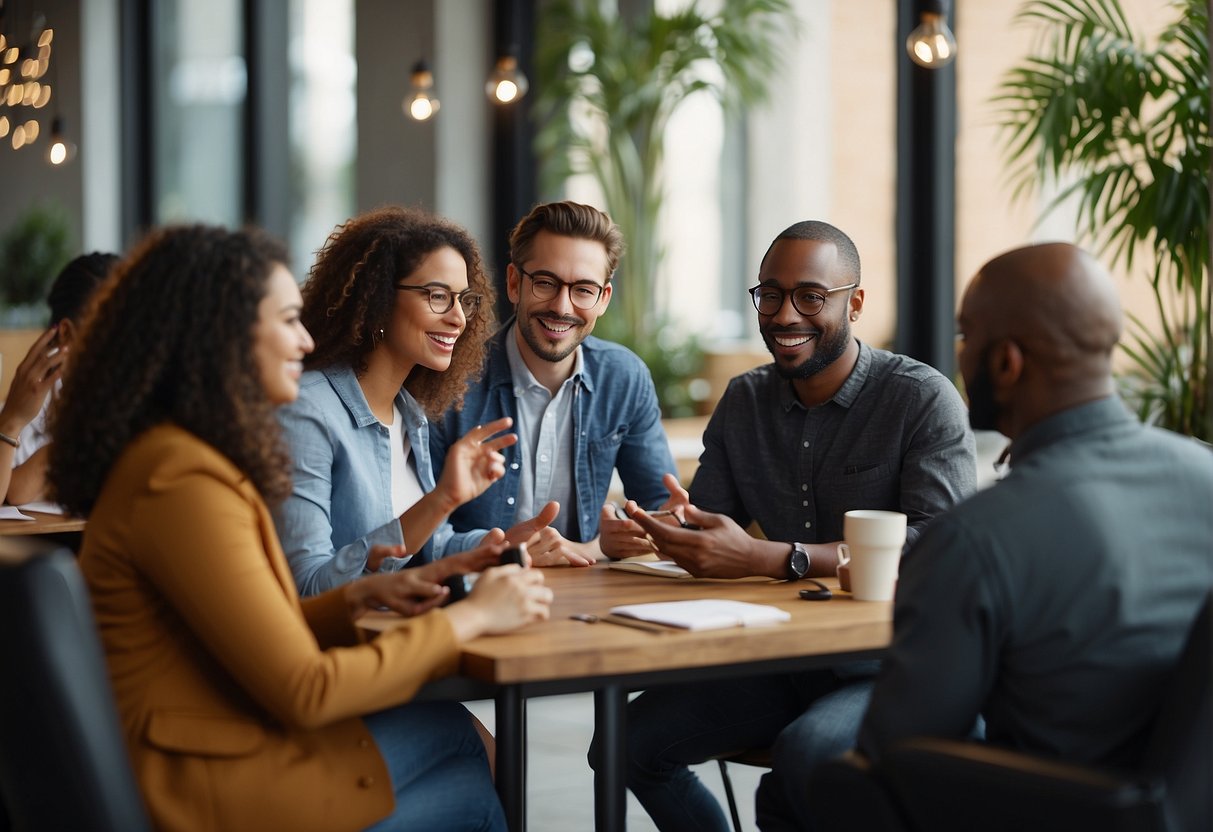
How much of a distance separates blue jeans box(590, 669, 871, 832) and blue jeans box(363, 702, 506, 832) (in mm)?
393

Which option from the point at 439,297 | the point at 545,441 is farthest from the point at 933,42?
the point at 439,297

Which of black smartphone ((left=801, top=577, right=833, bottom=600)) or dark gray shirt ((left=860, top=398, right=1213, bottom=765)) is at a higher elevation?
dark gray shirt ((left=860, top=398, right=1213, bottom=765))

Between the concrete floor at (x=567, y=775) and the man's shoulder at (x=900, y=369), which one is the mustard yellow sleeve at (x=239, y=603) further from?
the concrete floor at (x=567, y=775)

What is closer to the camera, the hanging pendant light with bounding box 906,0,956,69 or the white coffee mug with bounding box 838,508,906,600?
the white coffee mug with bounding box 838,508,906,600

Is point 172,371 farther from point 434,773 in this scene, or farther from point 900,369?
point 900,369

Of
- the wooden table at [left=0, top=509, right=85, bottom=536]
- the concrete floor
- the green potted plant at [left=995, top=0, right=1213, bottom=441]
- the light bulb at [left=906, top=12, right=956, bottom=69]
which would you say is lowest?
the concrete floor

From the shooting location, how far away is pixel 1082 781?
4.66ft

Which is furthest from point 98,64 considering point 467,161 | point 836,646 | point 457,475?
point 836,646

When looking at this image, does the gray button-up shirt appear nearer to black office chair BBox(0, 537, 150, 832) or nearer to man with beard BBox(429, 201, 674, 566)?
man with beard BBox(429, 201, 674, 566)

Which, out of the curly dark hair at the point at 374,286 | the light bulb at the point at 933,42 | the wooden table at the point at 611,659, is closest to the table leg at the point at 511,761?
the wooden table at the point at 611,659

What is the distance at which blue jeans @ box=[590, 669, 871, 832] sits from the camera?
8.19 feet

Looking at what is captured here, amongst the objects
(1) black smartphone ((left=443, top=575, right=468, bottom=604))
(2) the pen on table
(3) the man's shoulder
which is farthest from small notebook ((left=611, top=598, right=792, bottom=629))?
(3) the man's shoulder

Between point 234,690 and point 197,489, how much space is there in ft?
0.92

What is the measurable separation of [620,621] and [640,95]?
501 cm
